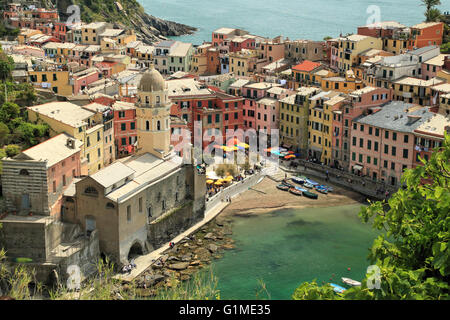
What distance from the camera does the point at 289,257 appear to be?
45.2m

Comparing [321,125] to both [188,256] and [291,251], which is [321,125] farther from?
[188,256]

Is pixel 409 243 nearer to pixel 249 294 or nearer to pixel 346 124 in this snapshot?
pixel 249 294

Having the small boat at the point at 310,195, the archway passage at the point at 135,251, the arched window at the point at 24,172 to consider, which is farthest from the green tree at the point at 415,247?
the small boat at the point at 310,195

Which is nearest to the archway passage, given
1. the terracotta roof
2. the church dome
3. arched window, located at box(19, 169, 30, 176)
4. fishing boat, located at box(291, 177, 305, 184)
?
arched window, located at box(19, 169, 30, 176)

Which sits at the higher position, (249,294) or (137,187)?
(137,187)

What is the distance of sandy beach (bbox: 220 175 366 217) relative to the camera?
54531mm

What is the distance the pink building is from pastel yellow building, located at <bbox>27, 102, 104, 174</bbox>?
2181cm

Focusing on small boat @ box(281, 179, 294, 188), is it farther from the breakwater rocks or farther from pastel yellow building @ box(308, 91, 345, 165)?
the breakwater rocks

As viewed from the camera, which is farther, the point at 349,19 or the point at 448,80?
the point at 349,19

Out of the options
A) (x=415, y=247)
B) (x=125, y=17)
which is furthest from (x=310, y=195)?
(x=125, y=17)

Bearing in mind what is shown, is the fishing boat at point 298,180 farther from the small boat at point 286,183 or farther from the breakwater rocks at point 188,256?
the breakwater rocks at point 188,256

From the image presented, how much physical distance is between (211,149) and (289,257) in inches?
837
